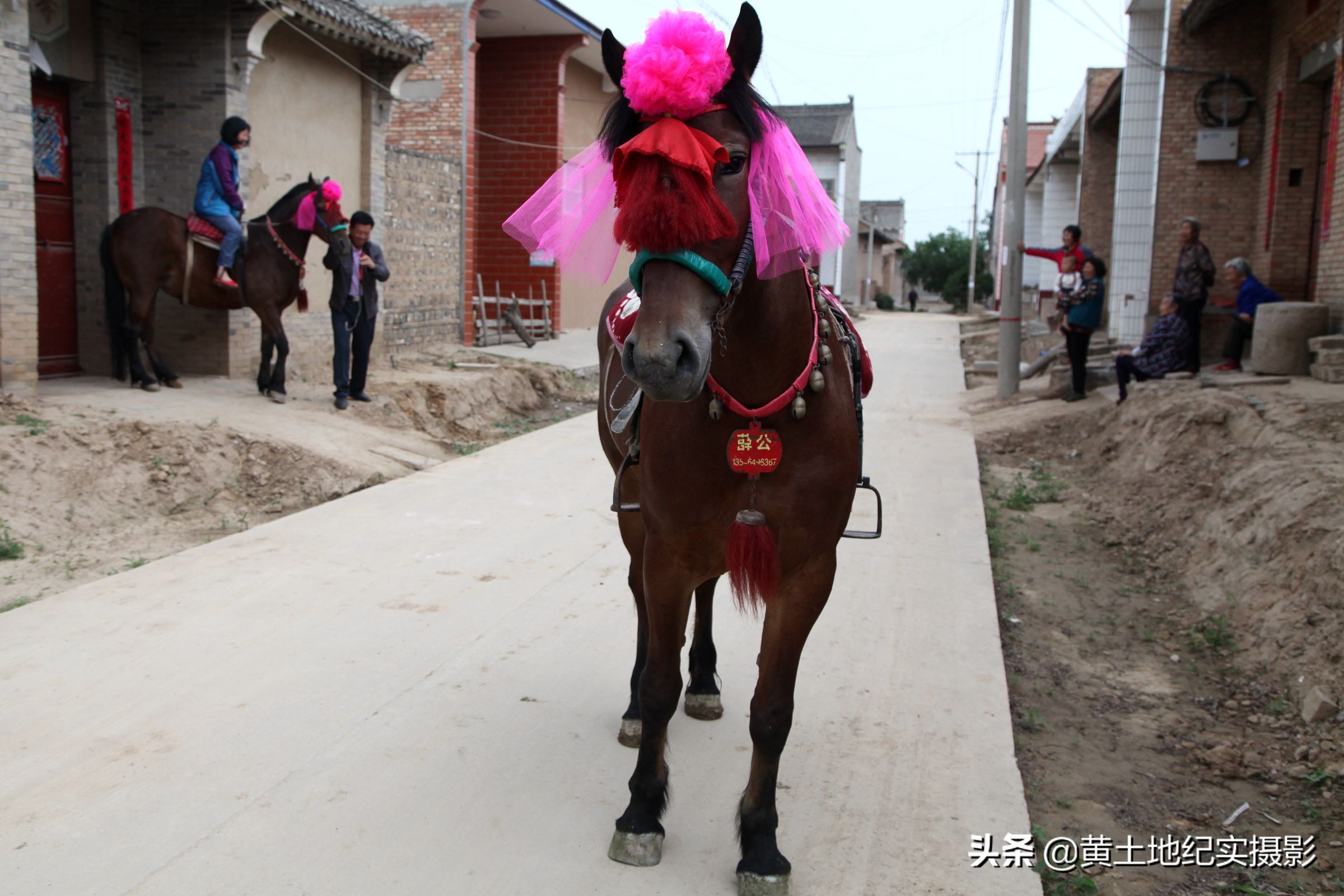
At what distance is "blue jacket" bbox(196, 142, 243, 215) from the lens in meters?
8.89

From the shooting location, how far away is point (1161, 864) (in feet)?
10.4

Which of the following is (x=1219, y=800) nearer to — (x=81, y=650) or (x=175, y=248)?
(x=81, y=650)

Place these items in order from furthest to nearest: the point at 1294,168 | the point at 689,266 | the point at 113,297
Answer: the point at 1294,168 → the point at 113,297 → the point at 689,266

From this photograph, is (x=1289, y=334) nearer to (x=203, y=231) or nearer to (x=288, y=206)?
(x=288, y=206)

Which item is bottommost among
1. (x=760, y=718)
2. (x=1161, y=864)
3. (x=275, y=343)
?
(x=1161, y=864)

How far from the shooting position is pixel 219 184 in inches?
354

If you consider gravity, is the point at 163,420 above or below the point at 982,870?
above

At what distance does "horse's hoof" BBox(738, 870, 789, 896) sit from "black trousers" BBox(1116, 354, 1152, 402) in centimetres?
851

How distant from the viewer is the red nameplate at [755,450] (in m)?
2.67

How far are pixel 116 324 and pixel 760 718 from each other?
27.1 ft

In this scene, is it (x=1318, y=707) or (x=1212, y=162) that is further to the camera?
(x=1212, y=162)

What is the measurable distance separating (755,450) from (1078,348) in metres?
9.45

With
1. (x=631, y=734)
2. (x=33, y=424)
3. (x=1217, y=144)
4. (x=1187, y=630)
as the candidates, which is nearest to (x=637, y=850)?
(x=631, y=734)

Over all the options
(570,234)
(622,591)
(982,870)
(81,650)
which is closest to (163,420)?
(81,650)
